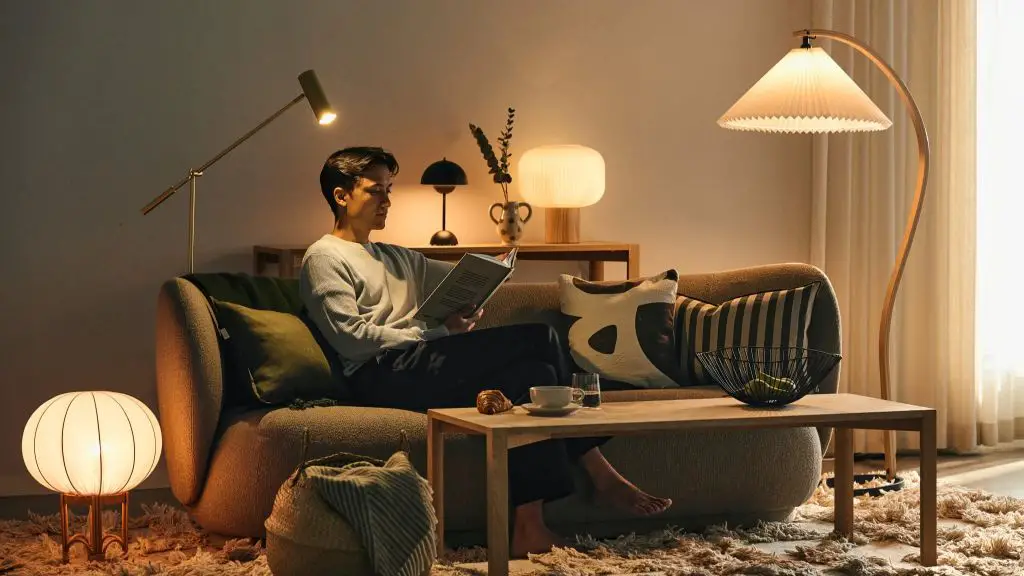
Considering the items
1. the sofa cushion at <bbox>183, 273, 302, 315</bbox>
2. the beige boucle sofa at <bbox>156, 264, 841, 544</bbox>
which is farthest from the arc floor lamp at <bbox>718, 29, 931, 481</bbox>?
the sofa cushion at <bbox>183, 273, 302, 315</bbox>

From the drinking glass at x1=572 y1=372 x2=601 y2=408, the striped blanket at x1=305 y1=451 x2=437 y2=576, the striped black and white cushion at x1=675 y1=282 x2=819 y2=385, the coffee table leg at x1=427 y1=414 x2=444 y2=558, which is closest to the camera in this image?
the striped blanket at x1=305 y1=451 x2=437 y2=576

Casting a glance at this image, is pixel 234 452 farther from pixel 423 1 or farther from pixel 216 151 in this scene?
pixel 423 1

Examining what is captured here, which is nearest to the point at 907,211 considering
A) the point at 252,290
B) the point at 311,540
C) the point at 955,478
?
the point at 955,478

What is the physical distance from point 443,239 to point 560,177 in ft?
1.58

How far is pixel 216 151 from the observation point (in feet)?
14.5

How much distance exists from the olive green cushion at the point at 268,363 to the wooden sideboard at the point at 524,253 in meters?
0.75

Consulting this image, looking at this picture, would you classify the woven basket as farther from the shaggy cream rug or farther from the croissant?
the croissant

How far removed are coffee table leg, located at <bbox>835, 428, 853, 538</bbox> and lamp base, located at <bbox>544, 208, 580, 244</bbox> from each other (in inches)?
59.2

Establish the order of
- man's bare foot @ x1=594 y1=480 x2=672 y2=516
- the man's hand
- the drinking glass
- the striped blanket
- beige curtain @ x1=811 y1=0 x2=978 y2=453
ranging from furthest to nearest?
1. beige curtain @ x1=811 y1=0 x2=978 y2=453
2. the man's hand
3. man's bare foot @ x1=594 y1=480 x2=672 y2=516
4. the drinking glass
5. the striped blanket

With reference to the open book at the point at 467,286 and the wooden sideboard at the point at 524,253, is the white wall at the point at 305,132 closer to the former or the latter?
the wooden sideboard at the point at 524,253

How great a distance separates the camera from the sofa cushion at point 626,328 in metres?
3.88

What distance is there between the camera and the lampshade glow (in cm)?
396

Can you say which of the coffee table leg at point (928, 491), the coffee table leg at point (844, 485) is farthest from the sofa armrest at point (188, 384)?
the coffee table leg at point (928, 491)

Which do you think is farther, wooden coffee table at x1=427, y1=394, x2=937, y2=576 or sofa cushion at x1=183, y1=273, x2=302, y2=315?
sofa cushion at x1=183, y1=273, x2=302, y2=315
